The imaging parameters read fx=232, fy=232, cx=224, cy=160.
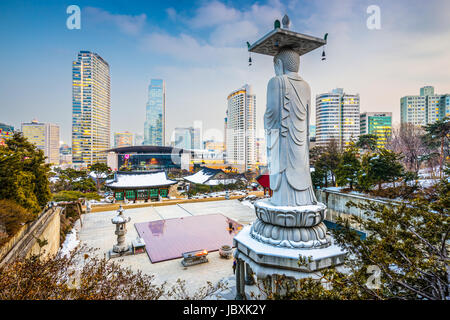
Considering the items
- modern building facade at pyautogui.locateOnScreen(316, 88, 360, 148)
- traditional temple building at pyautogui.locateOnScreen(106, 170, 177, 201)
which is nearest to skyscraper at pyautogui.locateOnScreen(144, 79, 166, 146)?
modern building facade at pyautogui.locateOnScreen(316, 88, 360, 148)

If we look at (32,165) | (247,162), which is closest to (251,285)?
(32,165)

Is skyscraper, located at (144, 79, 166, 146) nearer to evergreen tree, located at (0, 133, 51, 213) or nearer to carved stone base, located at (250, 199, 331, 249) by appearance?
evergreen tree, located at (0, 133, 51, 213)

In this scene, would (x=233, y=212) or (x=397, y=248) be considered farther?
(x=233, y=212)

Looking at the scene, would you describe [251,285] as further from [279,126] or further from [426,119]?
[426,119]

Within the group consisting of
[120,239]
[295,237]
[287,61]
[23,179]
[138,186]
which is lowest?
[120,239]

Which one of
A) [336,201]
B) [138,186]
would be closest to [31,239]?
[138,186]

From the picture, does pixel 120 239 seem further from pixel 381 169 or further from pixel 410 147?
pixel 410 147
